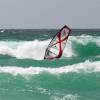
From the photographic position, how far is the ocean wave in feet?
109

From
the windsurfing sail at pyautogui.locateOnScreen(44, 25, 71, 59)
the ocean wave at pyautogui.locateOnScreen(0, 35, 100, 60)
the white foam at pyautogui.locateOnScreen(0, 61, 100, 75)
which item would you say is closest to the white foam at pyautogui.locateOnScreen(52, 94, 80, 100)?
the windsurfing sail at pyautogui.locateOnScreen(44, 25, 71, 59)

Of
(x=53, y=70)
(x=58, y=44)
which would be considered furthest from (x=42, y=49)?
(x=58, y=44)

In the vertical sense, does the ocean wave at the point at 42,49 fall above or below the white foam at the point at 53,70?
above

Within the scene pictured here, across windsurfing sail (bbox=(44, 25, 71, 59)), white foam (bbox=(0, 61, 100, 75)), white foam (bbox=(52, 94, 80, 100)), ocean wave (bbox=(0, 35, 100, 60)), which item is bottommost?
white foam (bbox=(52, 94, 80, 100))

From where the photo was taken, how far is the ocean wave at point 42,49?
33188 mm

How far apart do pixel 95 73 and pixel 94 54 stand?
13.9m

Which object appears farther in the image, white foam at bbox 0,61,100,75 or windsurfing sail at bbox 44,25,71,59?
white foam at bbox 0,61,100,75

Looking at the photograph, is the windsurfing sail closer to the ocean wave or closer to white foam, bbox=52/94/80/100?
white foam, bbox=52/94/80/100

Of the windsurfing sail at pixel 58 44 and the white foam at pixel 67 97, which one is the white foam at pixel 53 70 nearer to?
the white foam at pixel 67 97

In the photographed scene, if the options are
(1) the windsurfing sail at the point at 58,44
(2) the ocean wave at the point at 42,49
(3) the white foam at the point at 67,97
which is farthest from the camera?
(2) the ocean wave at the point at 42,49

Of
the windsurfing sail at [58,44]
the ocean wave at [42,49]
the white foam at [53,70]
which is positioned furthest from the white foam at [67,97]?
the ocean wave at [42,49]

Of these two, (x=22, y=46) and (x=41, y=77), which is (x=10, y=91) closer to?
(x=41, y=77)

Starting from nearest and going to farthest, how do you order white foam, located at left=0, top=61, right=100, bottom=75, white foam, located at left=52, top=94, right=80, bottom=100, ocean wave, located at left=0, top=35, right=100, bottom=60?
1. white foam, located at left=52, top=94, right=80, bottom=100
2. white foam, located at left=0, top=61, right=100, bottom=75
3. ocean wave, located at left=0, top=35, right=100, bottom=60

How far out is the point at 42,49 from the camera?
34250 mm
